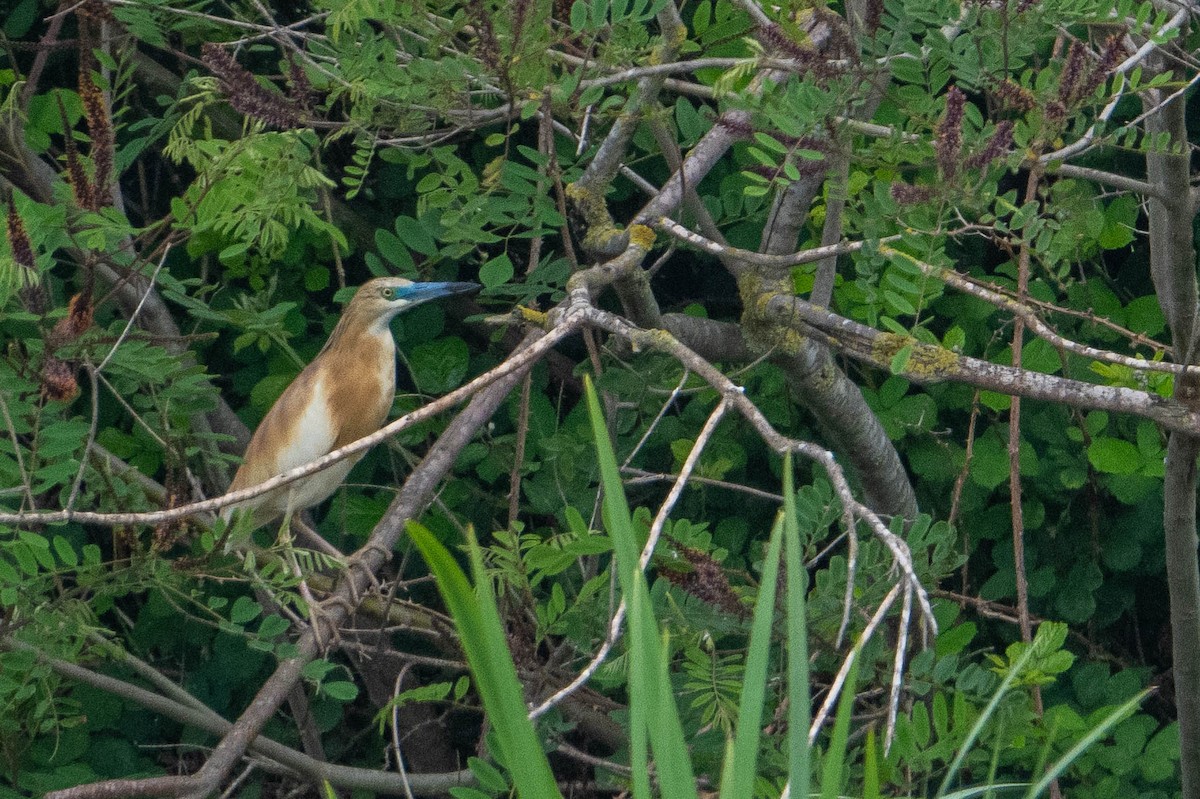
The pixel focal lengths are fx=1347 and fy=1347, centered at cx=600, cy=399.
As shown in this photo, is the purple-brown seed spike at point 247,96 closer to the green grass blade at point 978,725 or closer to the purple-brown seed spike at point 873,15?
the purple-brown seed spike at point 873,15

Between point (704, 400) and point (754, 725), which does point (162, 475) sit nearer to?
point (704, 400)

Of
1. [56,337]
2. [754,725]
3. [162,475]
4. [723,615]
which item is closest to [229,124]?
[162,475]

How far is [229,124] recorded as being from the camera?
10.4ft

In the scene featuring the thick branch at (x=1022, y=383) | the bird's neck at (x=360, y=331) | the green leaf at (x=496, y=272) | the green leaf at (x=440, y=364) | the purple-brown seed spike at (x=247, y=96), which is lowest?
the green leaf at (x=440, y=364)

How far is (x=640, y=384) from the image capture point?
262 centimetres

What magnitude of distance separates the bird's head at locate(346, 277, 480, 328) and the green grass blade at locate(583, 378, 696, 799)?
1.90m

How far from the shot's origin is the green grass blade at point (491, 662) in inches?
38.7

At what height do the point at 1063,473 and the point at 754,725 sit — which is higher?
the point at 754,725

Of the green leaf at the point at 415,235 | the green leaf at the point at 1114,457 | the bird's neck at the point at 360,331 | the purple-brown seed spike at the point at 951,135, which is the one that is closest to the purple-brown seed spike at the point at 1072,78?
the purple-brown seed spike at the point at 951,135

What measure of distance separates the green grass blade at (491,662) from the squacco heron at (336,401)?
188 centimetres

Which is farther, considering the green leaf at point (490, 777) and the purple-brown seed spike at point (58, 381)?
the green leaf at point (490, 777)

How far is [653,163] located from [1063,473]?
119cm

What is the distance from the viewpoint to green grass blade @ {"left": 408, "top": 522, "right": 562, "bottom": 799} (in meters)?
0.98

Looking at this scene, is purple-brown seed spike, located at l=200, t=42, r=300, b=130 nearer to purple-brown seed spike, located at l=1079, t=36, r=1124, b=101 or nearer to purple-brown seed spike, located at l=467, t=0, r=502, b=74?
purple-brown seed spike, located at l=467, t=0, r=502, b=74
